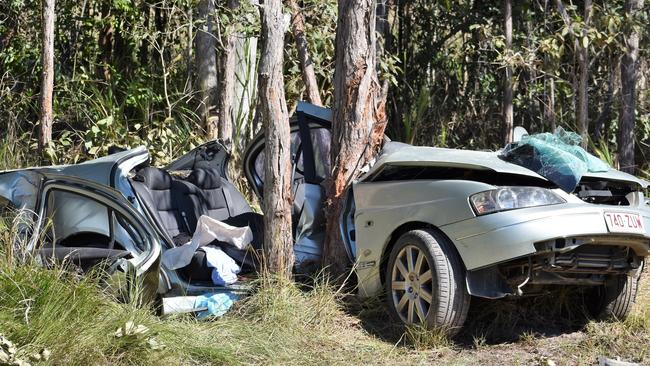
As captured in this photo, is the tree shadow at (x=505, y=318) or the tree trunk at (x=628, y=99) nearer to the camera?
the tree shadow at (x=505, y=318)

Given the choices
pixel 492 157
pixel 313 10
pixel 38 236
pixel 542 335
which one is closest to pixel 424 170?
pixel 492 157

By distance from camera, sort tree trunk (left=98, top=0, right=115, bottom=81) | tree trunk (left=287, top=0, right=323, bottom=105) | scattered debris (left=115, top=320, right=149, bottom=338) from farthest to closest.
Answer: tree trunk (left=98, top=0, right=115, bottom=81), tree trunk (left=287, top=0, right=323, bottom=105), scattered debris (left=115, top=320, right=149, bottom=338)

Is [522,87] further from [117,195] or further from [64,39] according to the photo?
[117,195]

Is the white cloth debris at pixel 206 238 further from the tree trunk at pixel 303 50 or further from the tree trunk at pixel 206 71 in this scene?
the tree trunk at pixel 206 71

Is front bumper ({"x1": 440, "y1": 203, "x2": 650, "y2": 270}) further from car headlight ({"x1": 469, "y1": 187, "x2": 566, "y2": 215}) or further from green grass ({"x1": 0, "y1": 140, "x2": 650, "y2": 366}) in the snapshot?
green grass ({"x1": 0, "y1": 140, "x2": 650, "y2": 366})

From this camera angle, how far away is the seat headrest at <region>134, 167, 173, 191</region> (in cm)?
734

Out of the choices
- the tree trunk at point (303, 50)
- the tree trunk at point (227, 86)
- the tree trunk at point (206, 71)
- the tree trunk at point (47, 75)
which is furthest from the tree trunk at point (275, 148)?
the tree trunk at point (206, 71)

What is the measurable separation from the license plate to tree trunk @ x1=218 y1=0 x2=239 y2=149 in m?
5.56

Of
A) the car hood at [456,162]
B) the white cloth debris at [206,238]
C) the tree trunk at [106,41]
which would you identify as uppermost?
the tree trunk at [106,41]

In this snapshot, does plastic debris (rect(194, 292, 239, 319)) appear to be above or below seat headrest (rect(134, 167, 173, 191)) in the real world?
below

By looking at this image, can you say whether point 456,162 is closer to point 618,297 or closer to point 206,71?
point 618,297

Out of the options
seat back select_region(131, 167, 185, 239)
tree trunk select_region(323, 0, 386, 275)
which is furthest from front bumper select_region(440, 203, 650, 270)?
seat back select_region(131, 167, 185, 239)

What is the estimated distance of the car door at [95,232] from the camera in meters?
6.26

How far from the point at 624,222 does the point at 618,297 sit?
903 millimetres
